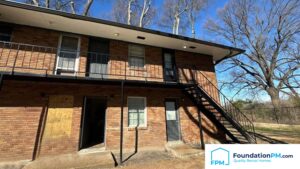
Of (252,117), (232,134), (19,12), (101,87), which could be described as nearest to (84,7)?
(19,12)

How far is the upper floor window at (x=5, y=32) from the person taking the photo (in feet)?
19.3

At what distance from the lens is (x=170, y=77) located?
8.32m

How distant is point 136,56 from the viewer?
7785mm

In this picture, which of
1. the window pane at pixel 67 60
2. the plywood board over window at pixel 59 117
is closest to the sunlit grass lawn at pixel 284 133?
the plywood board over window at pixel 59 117

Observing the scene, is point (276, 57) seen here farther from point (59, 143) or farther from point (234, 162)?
point (59, 143)

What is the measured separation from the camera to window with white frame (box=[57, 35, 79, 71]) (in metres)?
6.49

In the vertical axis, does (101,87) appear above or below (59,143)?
above

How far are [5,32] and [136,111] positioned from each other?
19.6ft

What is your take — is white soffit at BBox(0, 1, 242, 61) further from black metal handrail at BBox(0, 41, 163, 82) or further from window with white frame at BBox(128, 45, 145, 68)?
black metal handrail at BBox(0, 41, 163, 82)

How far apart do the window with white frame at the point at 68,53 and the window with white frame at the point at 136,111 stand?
9.59 feet

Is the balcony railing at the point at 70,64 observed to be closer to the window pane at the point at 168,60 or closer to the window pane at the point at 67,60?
the window pane at the point at 67,60

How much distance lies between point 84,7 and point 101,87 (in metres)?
9.54

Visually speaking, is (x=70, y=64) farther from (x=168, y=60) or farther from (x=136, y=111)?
(x=168, y=60)

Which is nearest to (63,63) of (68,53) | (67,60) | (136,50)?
(67,60)
